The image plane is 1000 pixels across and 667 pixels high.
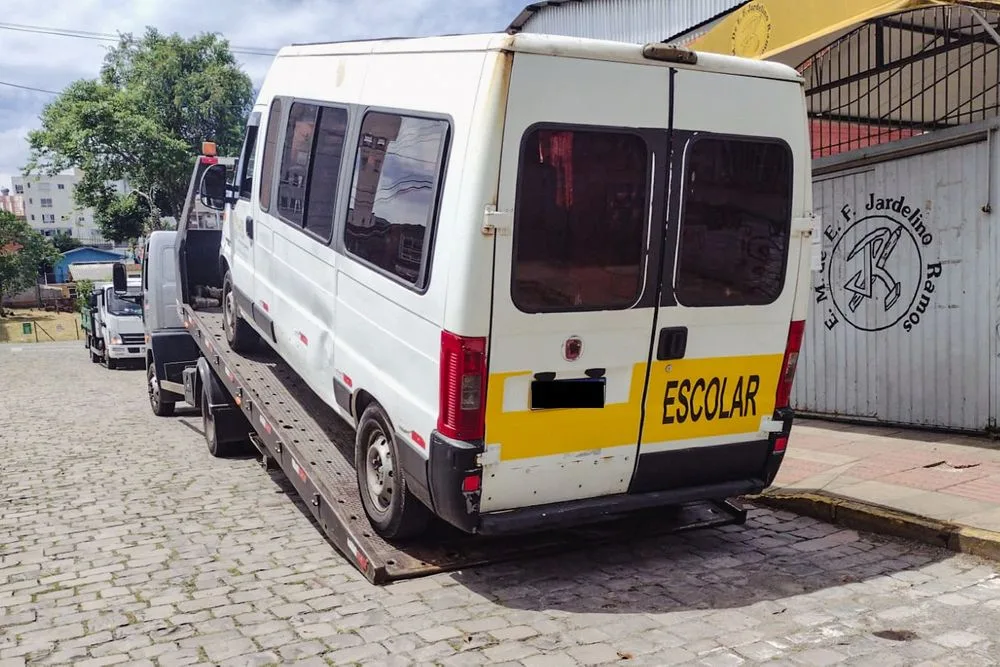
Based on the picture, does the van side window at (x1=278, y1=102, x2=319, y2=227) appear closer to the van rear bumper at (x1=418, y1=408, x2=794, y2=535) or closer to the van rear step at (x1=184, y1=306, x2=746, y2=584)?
the van rear step at (x1=184, y1=306, x2=746, y2=584)

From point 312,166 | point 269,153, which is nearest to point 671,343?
point 312,166

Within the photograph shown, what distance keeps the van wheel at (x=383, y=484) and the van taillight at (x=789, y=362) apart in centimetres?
219

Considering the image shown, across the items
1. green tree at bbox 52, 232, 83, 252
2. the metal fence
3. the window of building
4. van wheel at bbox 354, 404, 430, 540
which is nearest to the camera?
van wheel at bbox 354, 404, 430, 540

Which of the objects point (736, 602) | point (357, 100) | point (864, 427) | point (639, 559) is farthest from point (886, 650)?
point (864, 427)

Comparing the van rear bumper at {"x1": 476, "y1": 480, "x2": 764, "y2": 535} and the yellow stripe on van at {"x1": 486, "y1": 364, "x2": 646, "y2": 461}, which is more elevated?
the yellow stripe on van at {"x1": 486, "y1": 364, "x2": 646, "y2": 461}

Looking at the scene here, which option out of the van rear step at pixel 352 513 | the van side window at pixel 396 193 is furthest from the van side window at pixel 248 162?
the van side window at pixel 396 193

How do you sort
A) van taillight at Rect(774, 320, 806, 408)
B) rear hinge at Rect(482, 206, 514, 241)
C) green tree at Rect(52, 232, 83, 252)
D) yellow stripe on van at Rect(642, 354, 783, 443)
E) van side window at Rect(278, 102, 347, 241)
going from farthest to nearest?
green tree at Rect(52, 232, 83, 252) < van side window at Rect(278, 102, 347, 241) < van taillight at Rect(774, 320, 806, 408) < yellow stripe on van at Rect(642, 354, 783, 443) < rear hinge at Rect(482, 206, 514, 241)

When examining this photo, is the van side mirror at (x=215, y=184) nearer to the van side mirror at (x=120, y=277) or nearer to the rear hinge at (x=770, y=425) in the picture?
the van side mirror at (x=120, y=277)

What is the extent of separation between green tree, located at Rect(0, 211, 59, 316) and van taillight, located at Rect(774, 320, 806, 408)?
70.5 meters

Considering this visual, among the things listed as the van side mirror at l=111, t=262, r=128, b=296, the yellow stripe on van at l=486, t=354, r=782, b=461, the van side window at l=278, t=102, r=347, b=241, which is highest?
the van side window at l=278, t=102, r=347, b=241

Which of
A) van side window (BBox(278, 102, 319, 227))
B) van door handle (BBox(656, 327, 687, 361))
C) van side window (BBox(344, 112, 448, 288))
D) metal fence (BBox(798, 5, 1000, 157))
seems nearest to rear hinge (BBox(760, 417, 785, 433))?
van door handle (BBox(656, 327, 687, 361))

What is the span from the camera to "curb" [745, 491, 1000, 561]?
5289mm

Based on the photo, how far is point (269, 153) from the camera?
24.1 feet

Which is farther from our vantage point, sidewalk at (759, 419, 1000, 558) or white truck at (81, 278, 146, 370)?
white truck at (81, 278, 146, 370)
